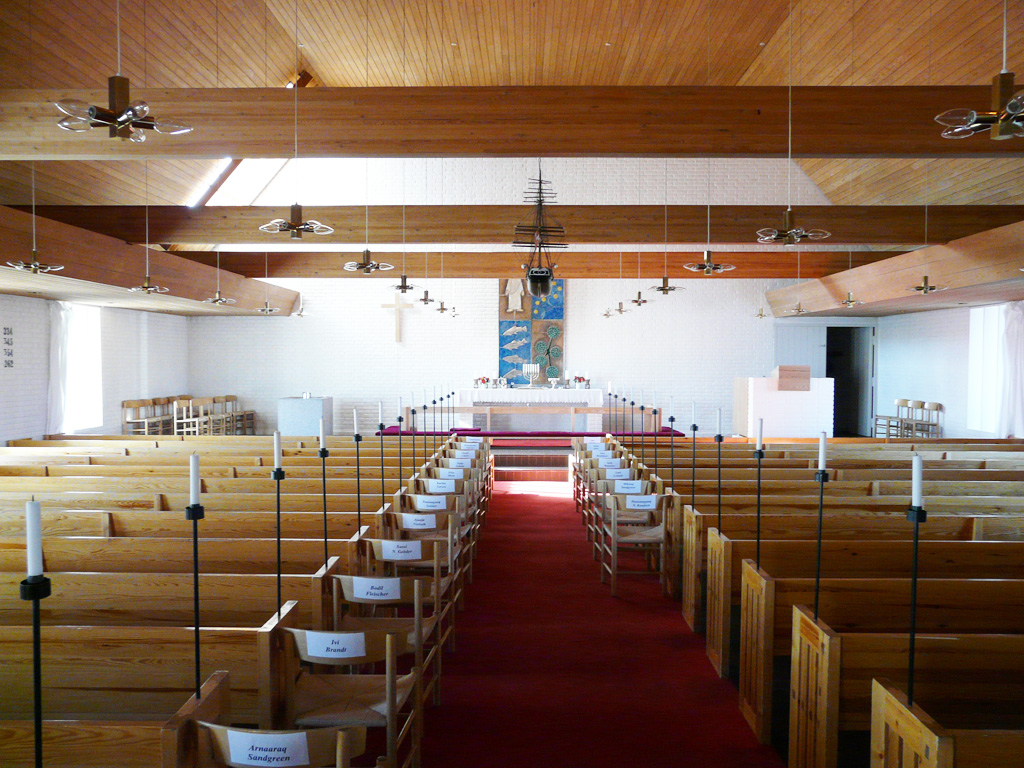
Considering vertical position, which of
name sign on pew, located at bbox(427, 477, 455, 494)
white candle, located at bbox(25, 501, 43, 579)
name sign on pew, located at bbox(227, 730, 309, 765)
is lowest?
name sign on pew, located at bbox(227, 730, 309, 765)

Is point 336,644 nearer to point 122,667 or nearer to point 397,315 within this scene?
point 122,667

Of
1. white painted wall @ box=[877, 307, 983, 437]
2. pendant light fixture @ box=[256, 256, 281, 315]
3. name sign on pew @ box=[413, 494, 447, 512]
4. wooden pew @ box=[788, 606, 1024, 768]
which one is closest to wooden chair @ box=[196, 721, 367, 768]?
wooden pew @ box=[788, 606, 1024, 768]

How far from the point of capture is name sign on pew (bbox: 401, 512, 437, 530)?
15.5ft

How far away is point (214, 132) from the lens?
209 inches

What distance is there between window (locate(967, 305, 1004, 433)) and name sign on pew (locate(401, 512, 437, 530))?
10.6 meters

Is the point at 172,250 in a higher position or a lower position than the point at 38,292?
higher

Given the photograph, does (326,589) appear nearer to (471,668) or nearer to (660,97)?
(471,668)

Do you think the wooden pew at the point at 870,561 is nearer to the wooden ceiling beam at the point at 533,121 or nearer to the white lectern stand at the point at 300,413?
the wooden ceiling beam at the point at 533,121

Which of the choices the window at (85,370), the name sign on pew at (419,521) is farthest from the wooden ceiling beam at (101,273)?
the name sign on pew at (419,521)

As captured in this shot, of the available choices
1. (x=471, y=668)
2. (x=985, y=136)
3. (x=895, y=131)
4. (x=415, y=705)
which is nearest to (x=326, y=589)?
(x=415, y=705)

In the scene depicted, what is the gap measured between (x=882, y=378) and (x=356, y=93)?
13888 millimetres

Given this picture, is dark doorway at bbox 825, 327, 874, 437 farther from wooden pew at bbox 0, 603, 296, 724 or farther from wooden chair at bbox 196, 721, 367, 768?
wooden chair at bbox 196, 721, 367, 768

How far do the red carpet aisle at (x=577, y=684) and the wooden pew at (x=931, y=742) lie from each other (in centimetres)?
112

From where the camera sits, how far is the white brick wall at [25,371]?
380 inches
